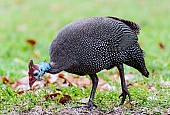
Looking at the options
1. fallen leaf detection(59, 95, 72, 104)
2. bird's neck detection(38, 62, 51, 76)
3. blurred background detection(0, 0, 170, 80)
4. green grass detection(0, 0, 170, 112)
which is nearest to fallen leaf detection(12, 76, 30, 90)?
green grass detection(0, 0, 170, 112)

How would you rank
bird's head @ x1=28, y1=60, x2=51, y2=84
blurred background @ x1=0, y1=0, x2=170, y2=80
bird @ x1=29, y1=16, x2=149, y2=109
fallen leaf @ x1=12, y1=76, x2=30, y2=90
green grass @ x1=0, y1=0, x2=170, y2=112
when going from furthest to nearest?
blurred background @ x1=0, y1=0, x2=170, y2=80
fallen leaf @ x1=12, y1=76, x2=30, y2=90
green grass @ x1=0, y1=0, x2=170, y2=112
bird @ x1=29, y1=16, x2=149, y2=109
bird's head @ x1=28, y1=60, x2=51, y2=84

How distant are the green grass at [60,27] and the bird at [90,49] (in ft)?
1.65

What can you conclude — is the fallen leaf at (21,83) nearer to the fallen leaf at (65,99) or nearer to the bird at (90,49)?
the fallen leaf at (65,99)

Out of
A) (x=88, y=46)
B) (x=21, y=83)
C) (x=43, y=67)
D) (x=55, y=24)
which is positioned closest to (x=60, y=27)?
(x=55, y=24)

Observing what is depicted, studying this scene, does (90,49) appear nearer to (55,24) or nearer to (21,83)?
(21,83)

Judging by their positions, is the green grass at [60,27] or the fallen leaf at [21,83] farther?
the fallen leaf at [21,83]

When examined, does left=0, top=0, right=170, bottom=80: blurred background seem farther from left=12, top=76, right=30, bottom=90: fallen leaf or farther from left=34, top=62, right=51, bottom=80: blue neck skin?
left=34, top=62, right=51, bottom=80: blue neck skin

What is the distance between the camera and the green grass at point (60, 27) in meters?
4.99

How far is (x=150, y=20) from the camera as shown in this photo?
11.4 metres

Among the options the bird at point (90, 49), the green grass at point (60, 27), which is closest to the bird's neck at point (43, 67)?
the bird at point (90, 49)

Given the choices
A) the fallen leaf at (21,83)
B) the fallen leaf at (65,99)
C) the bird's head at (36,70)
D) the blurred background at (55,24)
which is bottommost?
the fallen leaf at (65,99)

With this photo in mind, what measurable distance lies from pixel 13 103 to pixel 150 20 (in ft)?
23.2

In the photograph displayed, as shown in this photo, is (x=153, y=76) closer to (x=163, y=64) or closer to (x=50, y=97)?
(x=163, y=64)

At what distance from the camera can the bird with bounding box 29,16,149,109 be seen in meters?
4.31
